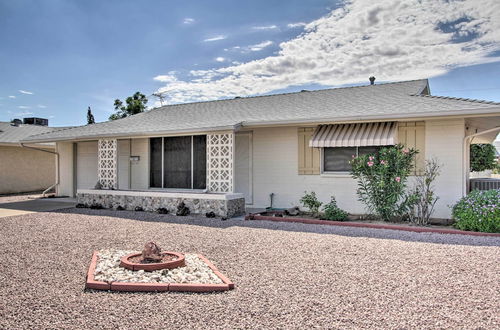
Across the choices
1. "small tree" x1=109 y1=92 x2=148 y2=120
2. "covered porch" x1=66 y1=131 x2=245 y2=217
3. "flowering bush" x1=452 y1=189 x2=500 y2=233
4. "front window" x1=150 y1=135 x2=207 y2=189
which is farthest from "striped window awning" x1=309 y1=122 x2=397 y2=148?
"small tree" x1=109 y1=92 x2=148 y2=120

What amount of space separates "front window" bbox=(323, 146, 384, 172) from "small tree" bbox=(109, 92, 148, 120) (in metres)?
22.5

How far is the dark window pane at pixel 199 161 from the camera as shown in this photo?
12.0 meters

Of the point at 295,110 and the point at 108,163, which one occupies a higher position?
the point at 295,110

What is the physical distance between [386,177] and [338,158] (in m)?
1.86

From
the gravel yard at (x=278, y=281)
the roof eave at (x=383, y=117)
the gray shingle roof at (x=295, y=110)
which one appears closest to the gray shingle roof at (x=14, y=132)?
the gray shingle roof at (x=295, y=110)

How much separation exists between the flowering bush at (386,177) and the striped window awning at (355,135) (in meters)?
0.32

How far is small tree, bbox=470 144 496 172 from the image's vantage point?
19.8 m

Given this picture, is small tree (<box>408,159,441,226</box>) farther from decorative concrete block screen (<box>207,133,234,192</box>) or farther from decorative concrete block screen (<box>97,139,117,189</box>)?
decorative concrete block screen (<box>97,139,117,189</box>)

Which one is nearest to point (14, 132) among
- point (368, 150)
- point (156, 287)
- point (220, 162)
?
point (220, 162)

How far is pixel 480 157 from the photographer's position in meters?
20.0

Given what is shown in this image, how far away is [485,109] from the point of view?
26.8ft

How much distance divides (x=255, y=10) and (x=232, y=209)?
22.9ft

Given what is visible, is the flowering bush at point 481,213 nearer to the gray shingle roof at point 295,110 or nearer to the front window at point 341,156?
the gray shingle roof at point 295,110

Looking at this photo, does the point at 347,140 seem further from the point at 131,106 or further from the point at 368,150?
the point at 131,106
